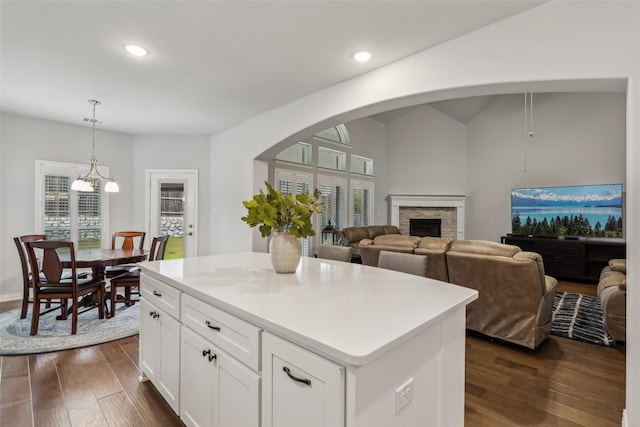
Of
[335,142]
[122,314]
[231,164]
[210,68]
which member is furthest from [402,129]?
[122,314]

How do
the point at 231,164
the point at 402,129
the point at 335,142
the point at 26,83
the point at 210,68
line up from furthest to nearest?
the point at 402,129
the point at 335,142
the point at 231,164
the point at 26,83
the point at 210,68

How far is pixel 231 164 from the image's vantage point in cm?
521

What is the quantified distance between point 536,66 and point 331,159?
5.08 metres

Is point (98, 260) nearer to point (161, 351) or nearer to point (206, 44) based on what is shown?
point (161, 351)

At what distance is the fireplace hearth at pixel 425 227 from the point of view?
7.57 meters

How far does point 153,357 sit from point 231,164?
3.66m

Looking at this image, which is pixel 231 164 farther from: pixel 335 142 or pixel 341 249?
pixel 341 249

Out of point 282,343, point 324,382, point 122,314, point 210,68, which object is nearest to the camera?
point 324,382

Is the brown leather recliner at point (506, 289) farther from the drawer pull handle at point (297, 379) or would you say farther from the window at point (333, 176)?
the window at point (333, 176)

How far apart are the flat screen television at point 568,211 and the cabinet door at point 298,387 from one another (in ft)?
22.0

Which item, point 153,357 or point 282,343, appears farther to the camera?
point 153,357

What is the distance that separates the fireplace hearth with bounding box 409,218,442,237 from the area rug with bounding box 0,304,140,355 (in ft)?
20.2

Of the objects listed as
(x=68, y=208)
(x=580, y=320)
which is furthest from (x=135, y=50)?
(x=580, y=320)

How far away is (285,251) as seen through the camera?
74.4 inches
